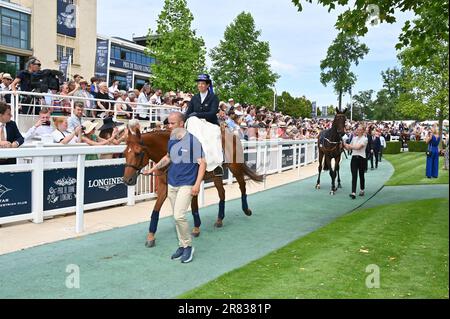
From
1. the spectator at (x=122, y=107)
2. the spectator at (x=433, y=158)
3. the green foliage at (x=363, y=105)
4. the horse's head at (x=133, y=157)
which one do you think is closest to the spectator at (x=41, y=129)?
the horse's head at (x=133, y=157)

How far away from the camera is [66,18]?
45031mm

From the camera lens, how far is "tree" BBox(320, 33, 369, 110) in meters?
81.9

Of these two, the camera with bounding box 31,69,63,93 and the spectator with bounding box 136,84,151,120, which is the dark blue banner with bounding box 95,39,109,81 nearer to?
the spectator with bounding box 136,84,151,120

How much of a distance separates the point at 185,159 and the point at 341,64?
82314 millimetres

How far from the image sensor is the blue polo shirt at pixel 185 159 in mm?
5602

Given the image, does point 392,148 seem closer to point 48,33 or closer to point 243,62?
point 243,62

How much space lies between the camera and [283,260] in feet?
18.6

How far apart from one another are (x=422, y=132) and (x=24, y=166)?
4260 centimetres

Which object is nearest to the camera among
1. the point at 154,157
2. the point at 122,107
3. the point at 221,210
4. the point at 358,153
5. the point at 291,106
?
the point at 154,157

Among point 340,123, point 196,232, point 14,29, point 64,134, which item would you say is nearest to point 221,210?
point 196,232

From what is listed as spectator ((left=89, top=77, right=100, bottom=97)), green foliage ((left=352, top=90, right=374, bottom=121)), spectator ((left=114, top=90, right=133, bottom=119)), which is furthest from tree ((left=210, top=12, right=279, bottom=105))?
green foliage ((left=352, top=90, right=374, bottom=121))

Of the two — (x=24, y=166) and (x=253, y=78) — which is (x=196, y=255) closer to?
(x=24, y=166)

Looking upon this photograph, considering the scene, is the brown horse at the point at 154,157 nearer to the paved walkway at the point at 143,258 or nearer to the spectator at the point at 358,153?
the paved walkway at the point at 143,258

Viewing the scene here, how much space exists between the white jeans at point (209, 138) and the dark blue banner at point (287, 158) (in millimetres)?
12020
